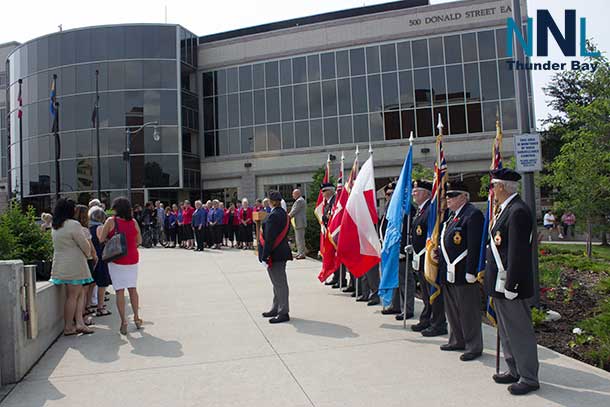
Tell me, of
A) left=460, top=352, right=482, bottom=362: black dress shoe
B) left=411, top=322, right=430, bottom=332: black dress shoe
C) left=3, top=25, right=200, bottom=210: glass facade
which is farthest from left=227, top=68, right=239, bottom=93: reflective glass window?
left=460, top=352, right=482, bottom=362: black dress shoe

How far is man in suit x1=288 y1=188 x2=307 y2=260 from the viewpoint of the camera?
46.7 ft

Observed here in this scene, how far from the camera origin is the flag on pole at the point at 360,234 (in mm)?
7793

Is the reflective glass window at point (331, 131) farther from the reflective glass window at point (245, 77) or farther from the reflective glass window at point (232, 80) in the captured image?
the reflective glass window at point (232, 80)

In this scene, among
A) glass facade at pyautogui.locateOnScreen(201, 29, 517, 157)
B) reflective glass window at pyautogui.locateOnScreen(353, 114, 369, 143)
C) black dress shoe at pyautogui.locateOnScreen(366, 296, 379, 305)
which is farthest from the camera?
reflective glass window at pyautogui.locateOnScreen(353, 114, 369, 143)

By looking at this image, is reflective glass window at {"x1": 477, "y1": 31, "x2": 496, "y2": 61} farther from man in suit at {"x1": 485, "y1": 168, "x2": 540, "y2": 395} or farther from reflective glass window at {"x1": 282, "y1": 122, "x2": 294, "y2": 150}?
man in suit at {"x1": 485, "y1": 168, "x2": 540, "y2": 395}

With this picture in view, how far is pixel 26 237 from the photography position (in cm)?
886

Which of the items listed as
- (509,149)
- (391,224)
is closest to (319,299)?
(391,224)

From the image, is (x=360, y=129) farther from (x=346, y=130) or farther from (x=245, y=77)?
(x=245, y=77)

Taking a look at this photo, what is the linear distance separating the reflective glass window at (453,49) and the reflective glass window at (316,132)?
9.19 m

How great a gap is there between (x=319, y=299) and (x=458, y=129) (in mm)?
Answer: 25697

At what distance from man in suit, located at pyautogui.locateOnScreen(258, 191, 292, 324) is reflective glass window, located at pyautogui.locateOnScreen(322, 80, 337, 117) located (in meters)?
27.2

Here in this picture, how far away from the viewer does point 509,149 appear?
3108 cm

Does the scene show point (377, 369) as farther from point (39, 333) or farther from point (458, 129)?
point (458, 129)

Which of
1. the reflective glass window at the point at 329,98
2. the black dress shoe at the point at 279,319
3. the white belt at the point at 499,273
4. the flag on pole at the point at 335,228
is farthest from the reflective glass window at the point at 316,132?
the white belt at the point at 499,273
